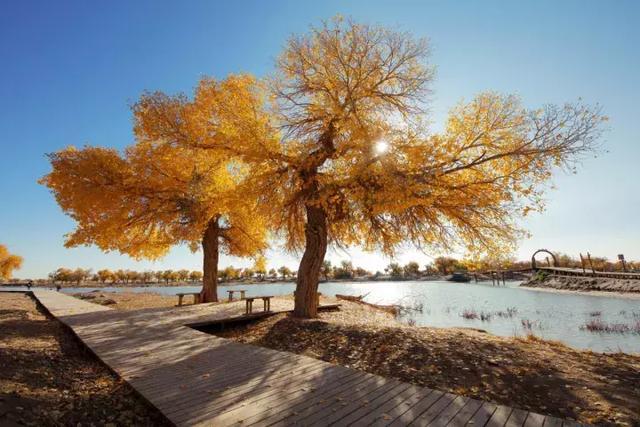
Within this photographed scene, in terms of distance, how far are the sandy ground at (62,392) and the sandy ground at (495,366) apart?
4630 millimetres

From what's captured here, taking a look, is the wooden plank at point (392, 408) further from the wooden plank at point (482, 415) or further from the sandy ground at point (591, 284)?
the sandy ground at point (591, 284)

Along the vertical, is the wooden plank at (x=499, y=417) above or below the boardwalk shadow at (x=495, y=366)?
above

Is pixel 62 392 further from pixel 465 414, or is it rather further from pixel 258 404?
pixel 465 414

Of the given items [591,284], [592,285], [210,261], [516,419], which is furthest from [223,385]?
[591,284]

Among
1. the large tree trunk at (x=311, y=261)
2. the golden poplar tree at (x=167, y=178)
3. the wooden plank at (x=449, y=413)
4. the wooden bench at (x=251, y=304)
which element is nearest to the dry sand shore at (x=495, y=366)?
the wooden plank at (x=449, y=413)

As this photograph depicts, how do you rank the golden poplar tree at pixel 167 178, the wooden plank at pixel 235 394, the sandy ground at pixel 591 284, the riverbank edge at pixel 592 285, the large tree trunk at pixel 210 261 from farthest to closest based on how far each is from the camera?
the sandy ground at pixel 591 284, the riverbank edge at pixel 592 285, the large tree trunk at pixel 210 261, the golden poplar tree at pixel 167 178, the wooden plank at pixel 235 394

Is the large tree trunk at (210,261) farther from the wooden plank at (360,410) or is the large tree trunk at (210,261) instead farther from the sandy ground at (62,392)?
the wooden plank at (360,410)

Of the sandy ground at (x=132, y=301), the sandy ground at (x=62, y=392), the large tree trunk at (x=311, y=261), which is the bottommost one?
the sandy ground at (x=132, y=301)

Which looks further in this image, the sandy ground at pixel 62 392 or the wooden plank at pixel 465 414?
the sandy ground at pixel 62 392

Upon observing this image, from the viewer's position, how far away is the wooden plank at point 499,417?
4.51 meters

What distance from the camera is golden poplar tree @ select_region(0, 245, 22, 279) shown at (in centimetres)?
8779

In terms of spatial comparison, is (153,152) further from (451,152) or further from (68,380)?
(451,152)

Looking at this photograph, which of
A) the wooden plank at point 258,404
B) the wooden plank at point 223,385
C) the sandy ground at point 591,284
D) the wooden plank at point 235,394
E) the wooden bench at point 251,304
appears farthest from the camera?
the sandy ground at point 591,284

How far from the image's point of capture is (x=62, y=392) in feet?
20.6
